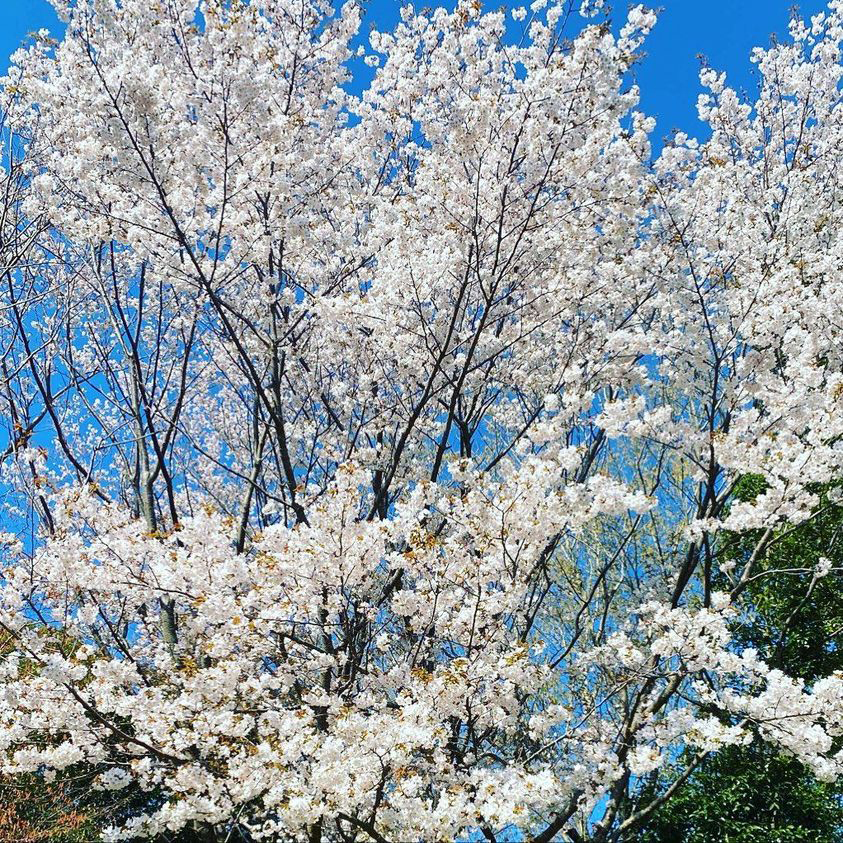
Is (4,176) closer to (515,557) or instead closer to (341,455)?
(341,455)

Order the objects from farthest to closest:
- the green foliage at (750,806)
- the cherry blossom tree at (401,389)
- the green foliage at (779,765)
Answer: the green foliage at (779,765)
the green foliage at (750,806)
the cherry blossom tree at (401,389)

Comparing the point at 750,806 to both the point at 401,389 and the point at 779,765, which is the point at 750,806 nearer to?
the point at 779,765

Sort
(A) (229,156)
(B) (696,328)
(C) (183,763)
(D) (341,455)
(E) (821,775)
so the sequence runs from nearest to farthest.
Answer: (E) (821,775) < (C) (183,763) < (A) (229,156) < (B) (696,328) < (D) (341,455)

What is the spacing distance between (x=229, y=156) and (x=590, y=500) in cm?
400

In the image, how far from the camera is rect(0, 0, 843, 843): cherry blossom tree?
15.4 ft

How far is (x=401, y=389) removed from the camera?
798cm

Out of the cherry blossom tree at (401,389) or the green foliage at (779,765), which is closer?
the cherry blossom tree at (401,389)

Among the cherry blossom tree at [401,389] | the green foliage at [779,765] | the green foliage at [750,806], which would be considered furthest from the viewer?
the green foliage at [779,765]

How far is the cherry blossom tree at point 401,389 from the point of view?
15.4ft

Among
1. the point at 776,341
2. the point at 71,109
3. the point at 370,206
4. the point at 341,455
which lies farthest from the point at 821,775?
the point at 71,109

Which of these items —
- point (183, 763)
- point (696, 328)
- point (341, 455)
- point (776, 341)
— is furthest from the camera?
point (341, 455)

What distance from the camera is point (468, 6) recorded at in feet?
20.6

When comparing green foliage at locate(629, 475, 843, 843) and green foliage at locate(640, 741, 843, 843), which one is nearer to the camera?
green foliage at locate(640, 741, 843, 843)

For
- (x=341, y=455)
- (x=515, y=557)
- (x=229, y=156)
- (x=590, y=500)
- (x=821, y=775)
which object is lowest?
(x=821, y=775)
